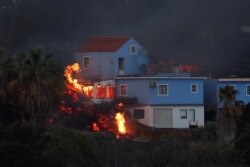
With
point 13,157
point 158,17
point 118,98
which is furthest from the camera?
point 158,17

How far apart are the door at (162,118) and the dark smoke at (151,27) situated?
9.24 m

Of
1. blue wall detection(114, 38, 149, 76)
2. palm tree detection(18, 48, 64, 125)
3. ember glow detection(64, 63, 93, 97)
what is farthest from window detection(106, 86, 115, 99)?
palm tree detection(18, 48, 64, 125)

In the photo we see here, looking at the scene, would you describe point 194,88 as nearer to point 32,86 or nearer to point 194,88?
point 194,88

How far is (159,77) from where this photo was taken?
59.4m

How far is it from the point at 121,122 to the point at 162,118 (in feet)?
15.5

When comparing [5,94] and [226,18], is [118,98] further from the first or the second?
[226,18]

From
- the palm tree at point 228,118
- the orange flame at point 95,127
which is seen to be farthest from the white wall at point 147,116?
the palm tree at point 228,118

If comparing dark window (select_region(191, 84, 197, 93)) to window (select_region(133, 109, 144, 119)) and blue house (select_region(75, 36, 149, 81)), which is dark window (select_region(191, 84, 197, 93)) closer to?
window (select_region(133, 109, 144, 119))

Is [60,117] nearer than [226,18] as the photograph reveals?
Yes

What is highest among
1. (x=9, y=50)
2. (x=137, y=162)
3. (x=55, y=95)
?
(x=9, y=50)

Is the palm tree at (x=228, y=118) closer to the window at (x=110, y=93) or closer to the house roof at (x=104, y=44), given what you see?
the window at (x=110, y=93)

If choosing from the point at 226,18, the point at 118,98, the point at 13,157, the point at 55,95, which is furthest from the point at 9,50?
the point at 13,157

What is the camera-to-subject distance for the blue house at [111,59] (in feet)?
205

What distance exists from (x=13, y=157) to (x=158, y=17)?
6522cm
